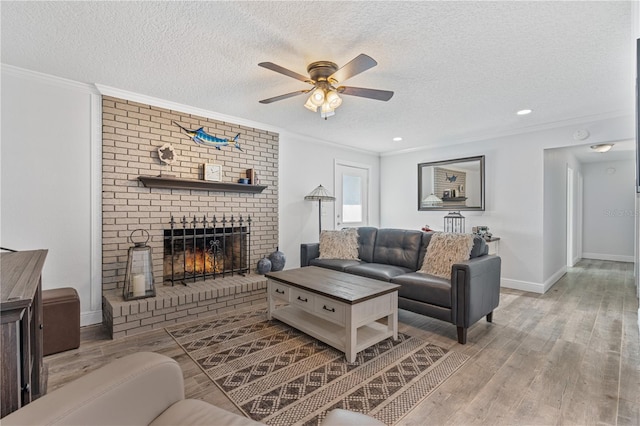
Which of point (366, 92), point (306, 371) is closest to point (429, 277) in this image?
point (306, 371)

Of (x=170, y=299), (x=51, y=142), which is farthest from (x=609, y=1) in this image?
(x=51, y=142)

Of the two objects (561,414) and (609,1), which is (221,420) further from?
(609,1)

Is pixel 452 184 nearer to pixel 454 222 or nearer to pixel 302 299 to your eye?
pixel 454 222

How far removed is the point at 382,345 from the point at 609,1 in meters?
2.71

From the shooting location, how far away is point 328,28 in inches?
77.1

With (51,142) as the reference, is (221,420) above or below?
below

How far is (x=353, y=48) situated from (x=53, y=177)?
9.66 feet

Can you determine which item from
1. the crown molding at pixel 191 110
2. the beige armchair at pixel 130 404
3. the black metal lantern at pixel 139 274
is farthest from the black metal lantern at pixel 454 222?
the beige armchair at pixel 130 404

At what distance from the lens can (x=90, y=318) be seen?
2941mm

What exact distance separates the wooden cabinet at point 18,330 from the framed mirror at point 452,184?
5.08 m

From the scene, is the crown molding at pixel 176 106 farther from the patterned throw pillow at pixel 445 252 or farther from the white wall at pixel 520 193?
the white wall at pixel 520 193

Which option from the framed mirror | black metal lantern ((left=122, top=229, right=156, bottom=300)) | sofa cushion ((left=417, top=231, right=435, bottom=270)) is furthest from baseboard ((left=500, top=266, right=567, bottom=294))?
black metal lantern ((left=122, top=229, right=156, bottom=300))

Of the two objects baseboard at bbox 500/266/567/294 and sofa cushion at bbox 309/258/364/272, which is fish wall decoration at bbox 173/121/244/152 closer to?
sofa cushion at bbox 309/258/364/272

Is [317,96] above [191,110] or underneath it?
underneath
